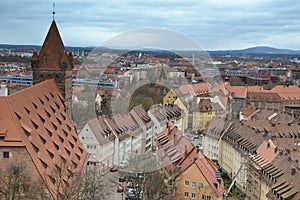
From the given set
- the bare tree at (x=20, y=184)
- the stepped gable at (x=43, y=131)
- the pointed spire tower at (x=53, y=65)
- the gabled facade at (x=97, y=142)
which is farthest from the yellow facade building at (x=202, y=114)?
the bare tree at (x=20, y=184)

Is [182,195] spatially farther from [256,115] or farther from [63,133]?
[256,115]

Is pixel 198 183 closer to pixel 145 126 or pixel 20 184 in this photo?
pixel 20 184

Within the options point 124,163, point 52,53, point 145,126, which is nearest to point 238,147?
point 145,126

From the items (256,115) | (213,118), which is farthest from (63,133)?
(256,115)

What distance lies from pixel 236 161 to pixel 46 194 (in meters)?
19.1

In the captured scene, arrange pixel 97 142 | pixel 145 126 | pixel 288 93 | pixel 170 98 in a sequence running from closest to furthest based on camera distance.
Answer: pixel 97 142, pixel 145 126, pixel 170 98, pixel 288 93

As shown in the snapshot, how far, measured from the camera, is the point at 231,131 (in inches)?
1499

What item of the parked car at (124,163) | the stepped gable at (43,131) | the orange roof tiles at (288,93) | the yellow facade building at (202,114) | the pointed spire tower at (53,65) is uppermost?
the pointed spire tower at (53,65)

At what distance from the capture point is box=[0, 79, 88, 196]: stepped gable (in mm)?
20016

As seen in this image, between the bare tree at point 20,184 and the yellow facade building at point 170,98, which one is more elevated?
the yellow facade building at point 170,98

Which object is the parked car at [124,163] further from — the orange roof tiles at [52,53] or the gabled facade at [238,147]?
the gabled facade at [238,147]

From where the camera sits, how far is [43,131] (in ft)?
74.8

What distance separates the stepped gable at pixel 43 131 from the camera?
20.0 meters

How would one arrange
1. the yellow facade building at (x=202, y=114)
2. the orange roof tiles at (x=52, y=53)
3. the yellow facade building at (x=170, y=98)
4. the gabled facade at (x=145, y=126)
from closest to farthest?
the orange roof tiles at (x=52, y=53) < the gabled facade at (x=145, y=126) < the yellow facade building at (x=170, y=98) < the yellow facade building at (x=202, y=114)
